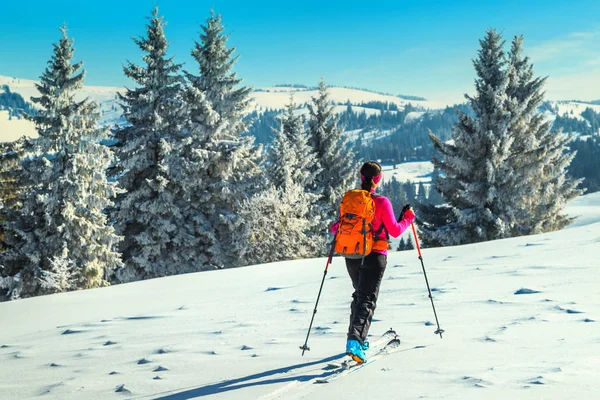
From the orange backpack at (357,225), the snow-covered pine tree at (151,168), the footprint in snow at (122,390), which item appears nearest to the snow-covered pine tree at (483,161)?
the snow-covered pine tree at (151,168)

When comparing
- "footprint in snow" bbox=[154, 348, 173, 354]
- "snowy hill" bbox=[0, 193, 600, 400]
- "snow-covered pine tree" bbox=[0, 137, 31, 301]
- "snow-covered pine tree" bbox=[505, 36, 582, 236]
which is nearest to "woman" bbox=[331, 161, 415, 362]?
"snowy hill" bbox=[0, 193, 600, 400]

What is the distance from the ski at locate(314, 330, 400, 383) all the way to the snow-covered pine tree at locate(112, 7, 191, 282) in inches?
853

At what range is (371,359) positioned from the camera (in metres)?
5.02

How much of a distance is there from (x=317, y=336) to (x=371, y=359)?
4.57 feet

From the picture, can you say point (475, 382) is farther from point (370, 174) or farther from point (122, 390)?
point (122, 390)

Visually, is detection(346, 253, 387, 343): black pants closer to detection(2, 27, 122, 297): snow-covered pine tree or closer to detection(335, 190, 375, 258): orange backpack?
detection(335, 190, 375, 258): orange backpack

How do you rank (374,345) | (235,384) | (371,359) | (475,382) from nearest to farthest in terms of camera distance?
(475,382) → (235,384) → (371,359) → (374,345)

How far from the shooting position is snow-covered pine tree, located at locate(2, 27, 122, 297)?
72.0 feet

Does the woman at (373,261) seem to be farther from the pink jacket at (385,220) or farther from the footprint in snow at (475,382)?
the footprint in snow at (475,382)

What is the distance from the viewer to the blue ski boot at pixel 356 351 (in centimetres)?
484

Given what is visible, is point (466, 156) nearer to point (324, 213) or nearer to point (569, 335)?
point (324, 213)

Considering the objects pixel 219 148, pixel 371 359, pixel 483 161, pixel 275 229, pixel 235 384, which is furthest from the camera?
pixel 219 148

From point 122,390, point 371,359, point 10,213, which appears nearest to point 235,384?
point 122,390

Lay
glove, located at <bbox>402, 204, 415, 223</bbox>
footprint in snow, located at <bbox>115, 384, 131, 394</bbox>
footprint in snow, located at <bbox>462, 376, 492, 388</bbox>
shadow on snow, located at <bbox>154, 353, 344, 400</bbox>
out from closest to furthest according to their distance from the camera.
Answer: footprint in snow, located at <bbox>462, 376, 492, 388</bbox>
shadow on snow, located at <bbox>154, 353, 344, 400</bbox>
footprint in snow, located at <bbox>115, 384, 131, 394</bbox>
glove, located at <bbox>402, 204, 415, 223</bbox>
